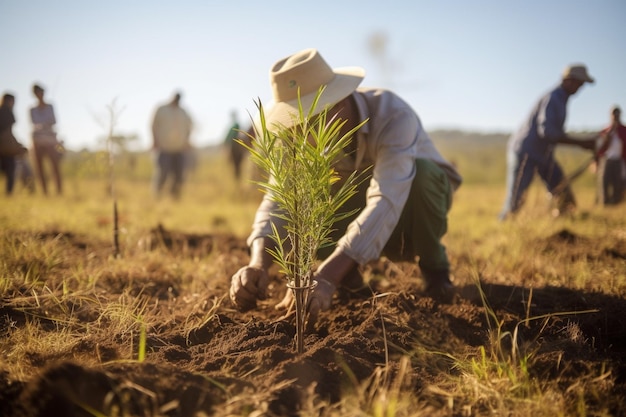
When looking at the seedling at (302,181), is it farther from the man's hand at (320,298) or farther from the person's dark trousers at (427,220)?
the person's dark trousers at (427,220)

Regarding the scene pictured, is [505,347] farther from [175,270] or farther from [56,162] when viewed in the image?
[56,162]

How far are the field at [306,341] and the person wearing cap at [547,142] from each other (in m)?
2.13

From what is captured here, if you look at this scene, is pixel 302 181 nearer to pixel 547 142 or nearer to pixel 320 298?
pixel 320 298

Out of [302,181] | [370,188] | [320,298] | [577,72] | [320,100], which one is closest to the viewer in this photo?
[302,181]

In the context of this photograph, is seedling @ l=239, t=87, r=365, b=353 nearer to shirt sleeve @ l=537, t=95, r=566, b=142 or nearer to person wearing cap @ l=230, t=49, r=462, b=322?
person wearing cap @ l=230, t=49, r=462, b=322

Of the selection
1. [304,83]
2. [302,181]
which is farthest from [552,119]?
[302,181]

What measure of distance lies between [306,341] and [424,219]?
48.7 inches

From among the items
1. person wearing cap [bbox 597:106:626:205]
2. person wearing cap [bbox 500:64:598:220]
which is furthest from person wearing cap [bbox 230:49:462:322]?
person wearing cap [bbox 597:106:626:205]

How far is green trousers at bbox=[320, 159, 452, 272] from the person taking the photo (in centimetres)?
283

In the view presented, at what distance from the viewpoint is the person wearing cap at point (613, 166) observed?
7.29 m

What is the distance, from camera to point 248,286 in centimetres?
217

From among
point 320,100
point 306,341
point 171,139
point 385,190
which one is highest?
point 320,100

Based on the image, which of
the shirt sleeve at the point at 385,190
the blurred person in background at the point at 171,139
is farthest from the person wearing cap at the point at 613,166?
the blurred person in background at the point at 171,139

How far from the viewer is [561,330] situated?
2131 mm
